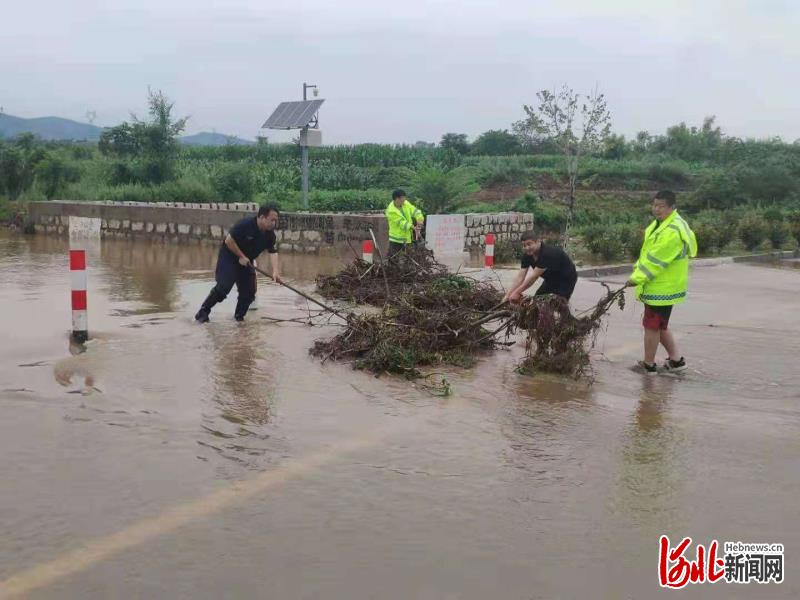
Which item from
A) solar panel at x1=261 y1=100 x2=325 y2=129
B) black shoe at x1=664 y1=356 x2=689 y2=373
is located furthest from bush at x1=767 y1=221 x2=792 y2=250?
black shoe at x1=664 y1=356 x2=689 y2=373

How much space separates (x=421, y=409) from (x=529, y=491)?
5.63ft

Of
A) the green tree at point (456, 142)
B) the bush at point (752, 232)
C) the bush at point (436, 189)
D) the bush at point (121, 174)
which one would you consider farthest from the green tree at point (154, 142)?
the green tree at point (456, 142)

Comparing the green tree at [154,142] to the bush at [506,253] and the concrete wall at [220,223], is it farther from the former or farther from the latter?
the bush at [506,253]

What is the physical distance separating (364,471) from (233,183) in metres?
21.8

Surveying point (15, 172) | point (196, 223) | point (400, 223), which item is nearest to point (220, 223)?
point (196, 223)

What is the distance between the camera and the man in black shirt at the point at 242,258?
9.55 m

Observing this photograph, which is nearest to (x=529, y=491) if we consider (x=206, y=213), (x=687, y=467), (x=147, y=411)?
(x=687, y=467)

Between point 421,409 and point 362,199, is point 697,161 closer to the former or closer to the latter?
point 362,199

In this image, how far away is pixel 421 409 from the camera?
20.7 ft

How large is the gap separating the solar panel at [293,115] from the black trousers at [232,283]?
11165mm

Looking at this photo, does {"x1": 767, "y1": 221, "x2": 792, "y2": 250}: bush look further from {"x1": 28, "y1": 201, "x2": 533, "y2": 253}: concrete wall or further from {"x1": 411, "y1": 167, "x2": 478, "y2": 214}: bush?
{"x1": 411, "y1": 167, "x2": 478, "y2": 214}: bush

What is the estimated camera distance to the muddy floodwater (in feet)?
12.3

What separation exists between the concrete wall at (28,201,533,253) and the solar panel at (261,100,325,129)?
2331mm

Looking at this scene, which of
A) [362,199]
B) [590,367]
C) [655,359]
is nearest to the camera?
[590,367]
